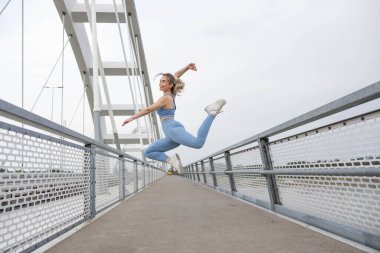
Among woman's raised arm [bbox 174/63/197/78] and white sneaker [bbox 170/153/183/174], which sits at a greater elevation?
woman's raised arm [bbox 174/63/197/78]

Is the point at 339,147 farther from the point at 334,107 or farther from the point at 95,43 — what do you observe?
the point at 95,43

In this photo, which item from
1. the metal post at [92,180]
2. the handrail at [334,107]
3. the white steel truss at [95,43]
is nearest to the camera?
the handrail at [334,107]

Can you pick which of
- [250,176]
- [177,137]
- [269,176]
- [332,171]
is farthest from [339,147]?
[250,176]

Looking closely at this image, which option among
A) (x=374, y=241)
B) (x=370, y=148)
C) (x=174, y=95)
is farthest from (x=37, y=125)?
(x=374, y=241)

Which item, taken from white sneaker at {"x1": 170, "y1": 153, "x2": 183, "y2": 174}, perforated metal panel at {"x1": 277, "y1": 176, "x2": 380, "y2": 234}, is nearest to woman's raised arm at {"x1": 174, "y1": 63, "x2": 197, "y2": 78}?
white sneaker at {"x1": 170, "y1": 153, "x2": 183, "y2": 174}

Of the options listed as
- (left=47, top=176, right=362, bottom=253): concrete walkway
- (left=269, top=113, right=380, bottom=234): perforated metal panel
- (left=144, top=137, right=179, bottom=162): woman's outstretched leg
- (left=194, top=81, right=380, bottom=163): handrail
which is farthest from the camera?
(left=144, top=137, right=179, bottom=162): woman's outstretched leg

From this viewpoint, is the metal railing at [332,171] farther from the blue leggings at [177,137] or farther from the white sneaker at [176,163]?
the white sneaker at [176,163]

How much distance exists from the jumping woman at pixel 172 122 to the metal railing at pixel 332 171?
710 mm

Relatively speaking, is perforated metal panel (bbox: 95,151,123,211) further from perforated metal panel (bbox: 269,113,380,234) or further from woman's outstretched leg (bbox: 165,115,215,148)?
perforated metal panel (bbox: 269,113,380,234)

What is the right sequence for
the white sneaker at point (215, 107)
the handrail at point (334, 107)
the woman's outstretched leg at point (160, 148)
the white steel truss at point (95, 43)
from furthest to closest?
the white steel truss at point (95, 43), the woman's outstretched leg at point (160, 148), the white sneaker at point (215, 107), the handrail at point (334, 107)

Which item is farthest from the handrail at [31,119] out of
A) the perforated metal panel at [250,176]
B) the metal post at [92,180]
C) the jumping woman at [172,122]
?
the perforated metal panel at [250,176]

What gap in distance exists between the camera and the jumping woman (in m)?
2.76

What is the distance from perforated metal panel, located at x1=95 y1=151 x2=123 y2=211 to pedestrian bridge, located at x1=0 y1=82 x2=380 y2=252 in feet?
1.13

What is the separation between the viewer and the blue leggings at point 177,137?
9.07ft
